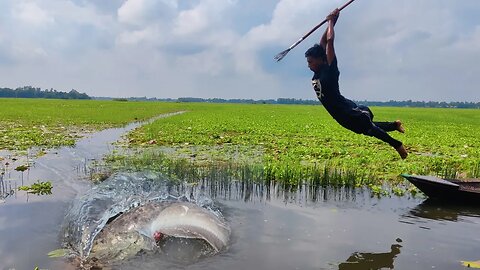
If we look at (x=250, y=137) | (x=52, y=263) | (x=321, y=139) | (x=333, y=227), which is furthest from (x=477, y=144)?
(x=52, y=263)

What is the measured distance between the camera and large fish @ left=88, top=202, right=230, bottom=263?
6.94m

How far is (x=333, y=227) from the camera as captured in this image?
851cm

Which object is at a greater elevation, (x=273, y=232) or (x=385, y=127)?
(x=385, y=127)

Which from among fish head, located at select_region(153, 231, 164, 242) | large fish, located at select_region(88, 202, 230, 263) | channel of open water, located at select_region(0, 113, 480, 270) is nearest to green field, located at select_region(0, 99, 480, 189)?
channel of open water, located at select_region(0, 113, 480, 270)

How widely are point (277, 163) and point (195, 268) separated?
23.5 ft

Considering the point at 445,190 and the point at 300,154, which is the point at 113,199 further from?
the point at 300,154

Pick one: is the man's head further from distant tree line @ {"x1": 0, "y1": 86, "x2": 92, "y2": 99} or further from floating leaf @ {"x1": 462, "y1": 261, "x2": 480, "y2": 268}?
distant tree line @ {"x1": 0, "y1": 86, "x2": 92, "y2": 99}

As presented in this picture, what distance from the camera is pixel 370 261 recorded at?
7.02 metres

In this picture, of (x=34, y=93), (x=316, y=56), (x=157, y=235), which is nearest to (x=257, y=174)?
(x=157, y=235)

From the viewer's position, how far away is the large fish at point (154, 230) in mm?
6941

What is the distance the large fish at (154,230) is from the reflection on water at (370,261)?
6.33 ft

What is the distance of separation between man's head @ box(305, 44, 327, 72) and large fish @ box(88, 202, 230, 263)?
3409 mm

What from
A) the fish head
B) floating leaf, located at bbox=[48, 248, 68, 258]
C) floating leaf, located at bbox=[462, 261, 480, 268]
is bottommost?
floating leaf, located at bbox=[48, 248, 68, 258]

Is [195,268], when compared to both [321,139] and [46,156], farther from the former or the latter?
[321,139]
